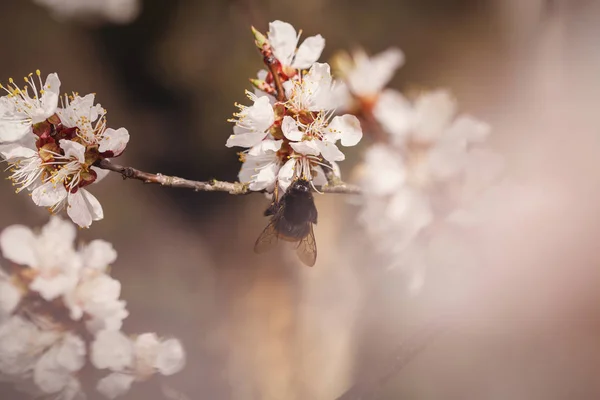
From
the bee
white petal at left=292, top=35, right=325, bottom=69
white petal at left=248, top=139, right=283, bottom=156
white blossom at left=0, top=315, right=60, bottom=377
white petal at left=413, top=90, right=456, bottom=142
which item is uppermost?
white petal at left=413, top=90, right=456, bottom=142

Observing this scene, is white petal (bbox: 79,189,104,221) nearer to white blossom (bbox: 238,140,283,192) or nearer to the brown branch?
the brown branch

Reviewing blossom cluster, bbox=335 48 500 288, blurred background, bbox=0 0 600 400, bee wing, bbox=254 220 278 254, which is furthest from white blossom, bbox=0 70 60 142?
blossom cluster, bbox=335 48 500 288

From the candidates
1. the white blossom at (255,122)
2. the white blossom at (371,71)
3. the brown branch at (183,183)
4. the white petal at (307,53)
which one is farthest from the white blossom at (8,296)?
the white blossom at (371,71)

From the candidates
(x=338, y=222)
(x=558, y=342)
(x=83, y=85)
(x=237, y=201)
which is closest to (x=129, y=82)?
(x=83, y=85)

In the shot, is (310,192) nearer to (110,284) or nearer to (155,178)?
(155,178)

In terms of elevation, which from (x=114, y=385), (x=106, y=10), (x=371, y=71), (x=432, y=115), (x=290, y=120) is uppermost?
(x=106, y=10)

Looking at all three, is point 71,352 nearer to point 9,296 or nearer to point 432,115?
point 9,296

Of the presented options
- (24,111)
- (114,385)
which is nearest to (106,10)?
(24,111)
